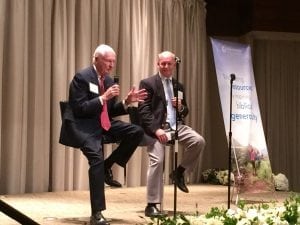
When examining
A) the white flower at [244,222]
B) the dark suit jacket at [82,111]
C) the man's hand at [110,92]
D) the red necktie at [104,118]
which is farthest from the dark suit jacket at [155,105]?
the white flower at [244,222]

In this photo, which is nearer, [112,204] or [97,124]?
[97,124]

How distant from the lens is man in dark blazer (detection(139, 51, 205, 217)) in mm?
4297

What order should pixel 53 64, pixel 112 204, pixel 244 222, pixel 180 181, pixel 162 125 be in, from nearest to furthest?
pixel 244 222 < pixel 162 125 < pixel 180 181 < pixel 112 204 < pixel 53 64

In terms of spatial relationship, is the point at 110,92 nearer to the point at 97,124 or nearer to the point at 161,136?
the point at 97,124

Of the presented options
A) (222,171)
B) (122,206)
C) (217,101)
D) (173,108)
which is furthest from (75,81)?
(217,101)

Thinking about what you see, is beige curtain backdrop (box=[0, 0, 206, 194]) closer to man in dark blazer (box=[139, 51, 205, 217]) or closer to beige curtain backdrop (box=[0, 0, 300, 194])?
beige curtain backdrop (box=[0, 0, 300, 194])

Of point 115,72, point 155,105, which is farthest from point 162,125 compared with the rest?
point 115,72

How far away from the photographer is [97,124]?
398 cm

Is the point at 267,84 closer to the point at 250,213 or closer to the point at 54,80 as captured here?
the point at 54,80

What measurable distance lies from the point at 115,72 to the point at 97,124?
3.13m

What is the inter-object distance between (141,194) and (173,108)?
1.91 meters

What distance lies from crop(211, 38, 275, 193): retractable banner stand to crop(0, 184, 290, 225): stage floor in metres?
0.29

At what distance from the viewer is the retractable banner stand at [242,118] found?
5.25 metres

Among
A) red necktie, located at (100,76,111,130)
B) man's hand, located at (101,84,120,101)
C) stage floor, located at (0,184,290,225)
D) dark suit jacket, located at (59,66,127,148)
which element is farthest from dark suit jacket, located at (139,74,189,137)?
stage floor, located at (0,184,290,225)
